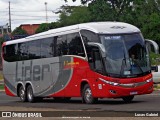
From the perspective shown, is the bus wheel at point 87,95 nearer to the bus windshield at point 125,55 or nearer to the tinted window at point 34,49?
the bus windshield at point 125,55

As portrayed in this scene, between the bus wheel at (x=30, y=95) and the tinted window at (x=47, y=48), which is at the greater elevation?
the tinted window at (x=47, y=48)

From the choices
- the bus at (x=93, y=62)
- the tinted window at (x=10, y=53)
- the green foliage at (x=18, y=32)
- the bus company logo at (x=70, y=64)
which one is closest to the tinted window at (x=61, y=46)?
the bus at (x=93, y=62)

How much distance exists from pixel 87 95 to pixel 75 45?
228 cm

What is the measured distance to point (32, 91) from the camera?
2731 cm

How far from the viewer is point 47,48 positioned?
984 inches

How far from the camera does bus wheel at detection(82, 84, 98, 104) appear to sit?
71.0 ft

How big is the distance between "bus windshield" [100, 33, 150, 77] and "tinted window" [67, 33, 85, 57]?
145cm

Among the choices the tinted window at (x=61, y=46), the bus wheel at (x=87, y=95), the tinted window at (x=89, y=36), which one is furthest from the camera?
the tinted window at (x=61, y=46)

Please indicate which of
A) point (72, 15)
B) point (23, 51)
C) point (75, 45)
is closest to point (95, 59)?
point (75, 45)

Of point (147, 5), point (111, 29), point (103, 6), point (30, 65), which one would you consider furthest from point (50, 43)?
point (147, 5)

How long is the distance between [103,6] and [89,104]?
41.5 metres

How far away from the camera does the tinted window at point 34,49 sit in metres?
26.1

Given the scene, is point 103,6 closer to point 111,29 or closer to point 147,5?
point 147,5

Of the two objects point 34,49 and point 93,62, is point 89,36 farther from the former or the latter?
point 34,49
